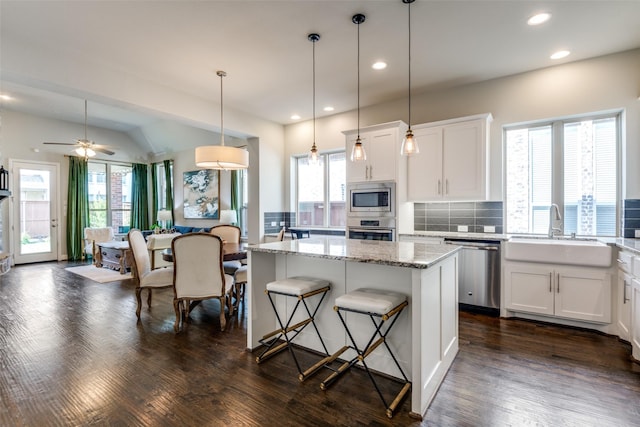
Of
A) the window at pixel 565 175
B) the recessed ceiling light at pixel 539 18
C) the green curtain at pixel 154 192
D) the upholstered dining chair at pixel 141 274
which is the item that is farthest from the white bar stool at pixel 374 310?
the green curtain at pixel 154 192

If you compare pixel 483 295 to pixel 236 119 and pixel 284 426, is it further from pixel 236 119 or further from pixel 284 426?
pixel 236 119

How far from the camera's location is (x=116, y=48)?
3.21 metres

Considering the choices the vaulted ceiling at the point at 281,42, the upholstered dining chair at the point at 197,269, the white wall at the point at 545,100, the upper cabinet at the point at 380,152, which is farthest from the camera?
the upper cabinet at the point at 380,152

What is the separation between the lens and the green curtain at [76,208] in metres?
7.83

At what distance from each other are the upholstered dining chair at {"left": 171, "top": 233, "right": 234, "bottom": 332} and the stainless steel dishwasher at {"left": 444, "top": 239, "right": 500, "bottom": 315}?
2.75 m

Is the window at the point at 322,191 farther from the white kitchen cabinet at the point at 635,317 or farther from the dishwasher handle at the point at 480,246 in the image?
the white kitchen cabinet at the point at 635,317

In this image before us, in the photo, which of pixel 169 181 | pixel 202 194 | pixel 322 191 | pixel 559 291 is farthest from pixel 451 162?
pixel 169 181

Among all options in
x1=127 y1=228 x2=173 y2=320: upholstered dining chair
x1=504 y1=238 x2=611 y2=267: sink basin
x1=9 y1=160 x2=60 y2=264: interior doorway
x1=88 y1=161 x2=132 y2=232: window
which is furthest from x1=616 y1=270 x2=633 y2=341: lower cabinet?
x1=88 y1=161 x2=132 y2=232: window

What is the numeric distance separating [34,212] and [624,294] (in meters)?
10.6

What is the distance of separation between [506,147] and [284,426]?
13.4 feet

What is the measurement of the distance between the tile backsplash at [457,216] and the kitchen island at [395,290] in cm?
187

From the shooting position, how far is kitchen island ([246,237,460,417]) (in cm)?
189

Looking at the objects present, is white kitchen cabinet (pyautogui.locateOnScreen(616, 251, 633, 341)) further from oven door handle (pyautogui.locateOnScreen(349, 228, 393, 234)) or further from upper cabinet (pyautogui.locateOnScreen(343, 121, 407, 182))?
upper cabinet (pyautogui.locateOnScreen(343, 121, 407, 182))

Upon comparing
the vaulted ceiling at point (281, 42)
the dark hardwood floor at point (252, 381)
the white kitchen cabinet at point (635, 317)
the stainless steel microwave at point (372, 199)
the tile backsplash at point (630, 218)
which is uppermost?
the vaulted ceiling at point (281, 42)
